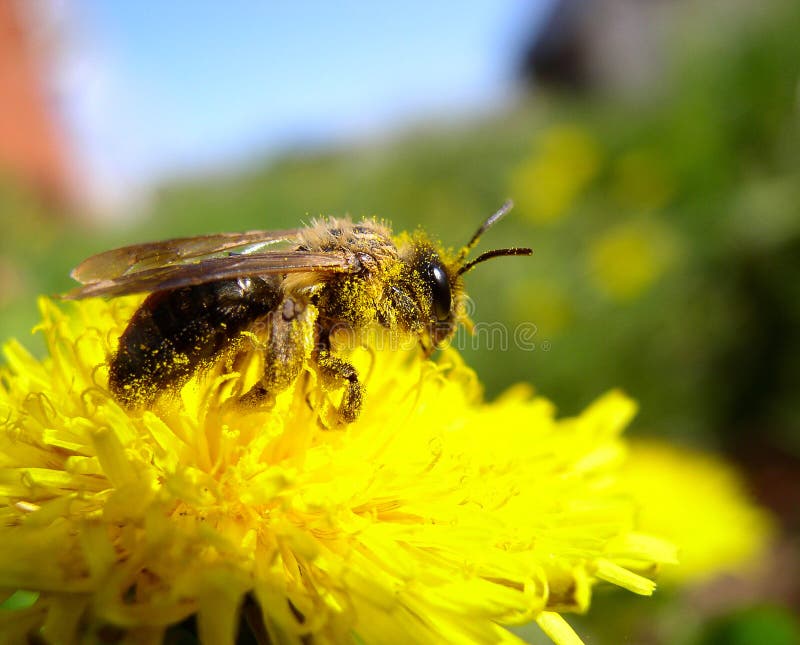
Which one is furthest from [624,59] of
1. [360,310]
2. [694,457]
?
[360,310]

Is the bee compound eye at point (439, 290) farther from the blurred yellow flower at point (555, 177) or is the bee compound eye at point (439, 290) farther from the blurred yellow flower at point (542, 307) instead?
the blurred yellow flower at point (555, 177)

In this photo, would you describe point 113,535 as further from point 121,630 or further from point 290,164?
point 290,164

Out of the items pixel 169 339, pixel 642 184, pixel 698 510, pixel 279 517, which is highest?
pixel 642 184

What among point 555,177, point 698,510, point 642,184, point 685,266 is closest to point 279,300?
→ point 698,510

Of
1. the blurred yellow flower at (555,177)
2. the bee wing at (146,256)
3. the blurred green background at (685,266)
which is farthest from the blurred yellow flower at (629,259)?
the bee wing at (146,256)

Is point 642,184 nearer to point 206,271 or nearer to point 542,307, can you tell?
point 542,307

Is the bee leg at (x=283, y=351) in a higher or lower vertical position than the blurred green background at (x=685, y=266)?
lower
